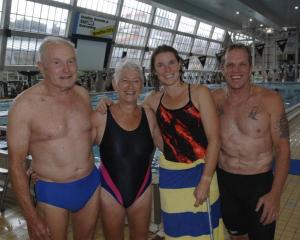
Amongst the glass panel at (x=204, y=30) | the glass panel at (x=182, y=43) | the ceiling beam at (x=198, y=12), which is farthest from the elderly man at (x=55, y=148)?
the glass panel at (x=204, y=30)

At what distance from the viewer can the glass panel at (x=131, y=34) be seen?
23828 millimetres

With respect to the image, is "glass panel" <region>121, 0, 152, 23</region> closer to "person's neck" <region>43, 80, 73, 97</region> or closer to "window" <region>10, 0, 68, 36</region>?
"window" <region>10, 0, 68, 36</region>

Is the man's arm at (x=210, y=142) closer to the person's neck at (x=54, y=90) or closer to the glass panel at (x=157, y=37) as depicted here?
the person's neck at (x=54, y=90)

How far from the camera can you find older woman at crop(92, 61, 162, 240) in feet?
7.66

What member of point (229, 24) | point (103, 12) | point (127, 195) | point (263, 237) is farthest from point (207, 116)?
point (229, 24)

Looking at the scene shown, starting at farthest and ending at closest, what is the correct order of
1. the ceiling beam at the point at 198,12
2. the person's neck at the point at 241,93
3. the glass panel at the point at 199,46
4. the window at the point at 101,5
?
the glass panel at the point at 199,46 → the ceiling beam at the point at 198,12 → the window at the point at 101,5 → the person's neck at the point at 241,93

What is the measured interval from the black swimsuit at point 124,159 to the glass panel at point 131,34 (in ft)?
72.7

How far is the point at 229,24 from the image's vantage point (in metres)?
33.0

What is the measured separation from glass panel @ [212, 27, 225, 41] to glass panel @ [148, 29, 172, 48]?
8.71 metres

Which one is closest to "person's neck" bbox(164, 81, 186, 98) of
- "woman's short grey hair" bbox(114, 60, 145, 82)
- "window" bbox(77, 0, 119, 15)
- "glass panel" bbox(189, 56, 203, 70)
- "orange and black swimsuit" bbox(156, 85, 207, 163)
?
"orange and black swimsuit" bbox(156, 85, 207, 163)

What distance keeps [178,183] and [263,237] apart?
0.71 meters

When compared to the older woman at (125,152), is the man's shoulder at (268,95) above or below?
above

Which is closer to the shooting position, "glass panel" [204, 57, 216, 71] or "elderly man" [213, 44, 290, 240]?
"elderly man" [213, 44, 290, 240]

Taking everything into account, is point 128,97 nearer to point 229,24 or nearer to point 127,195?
point 127,195
